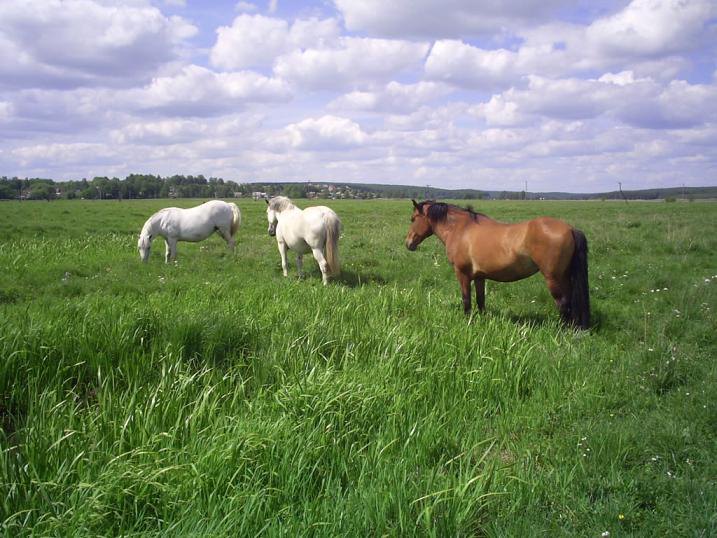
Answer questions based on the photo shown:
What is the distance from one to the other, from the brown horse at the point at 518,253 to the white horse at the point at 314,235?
7.44 ft

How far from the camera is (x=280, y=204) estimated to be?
480 inches

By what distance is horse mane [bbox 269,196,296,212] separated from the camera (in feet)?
39.5

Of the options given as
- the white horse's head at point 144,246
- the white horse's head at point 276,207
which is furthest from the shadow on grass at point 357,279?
the white horse's head at point 144,246

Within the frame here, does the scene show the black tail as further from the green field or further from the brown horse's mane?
the brown horse's mane

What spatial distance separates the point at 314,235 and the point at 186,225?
511cm

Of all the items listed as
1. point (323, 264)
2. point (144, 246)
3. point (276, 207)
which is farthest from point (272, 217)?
point (144, 246)

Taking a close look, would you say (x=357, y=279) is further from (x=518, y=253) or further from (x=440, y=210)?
(x=518, y=253)

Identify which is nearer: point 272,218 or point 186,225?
point 272,218

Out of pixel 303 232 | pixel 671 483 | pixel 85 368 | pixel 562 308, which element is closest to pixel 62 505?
pixel 85 368

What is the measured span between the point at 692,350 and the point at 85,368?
22.2 feet

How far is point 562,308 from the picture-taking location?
23.2 ft

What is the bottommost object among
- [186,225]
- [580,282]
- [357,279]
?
[357,279]

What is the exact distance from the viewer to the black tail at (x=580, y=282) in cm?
675

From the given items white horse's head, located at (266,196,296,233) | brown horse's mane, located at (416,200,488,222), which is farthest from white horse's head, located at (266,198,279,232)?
brown horse's mane, located at (416,200,488,222)
